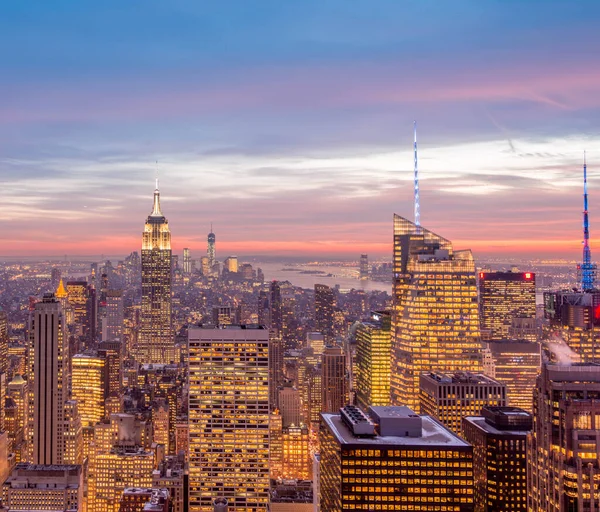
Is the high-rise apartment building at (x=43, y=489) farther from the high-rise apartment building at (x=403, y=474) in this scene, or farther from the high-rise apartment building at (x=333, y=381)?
the high-rise apartment building at (x=333, y=381)

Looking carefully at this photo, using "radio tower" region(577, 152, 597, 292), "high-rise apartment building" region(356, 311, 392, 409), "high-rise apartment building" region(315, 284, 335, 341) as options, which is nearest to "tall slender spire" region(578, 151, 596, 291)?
"radio tower" region(577, 152, 597, 292)

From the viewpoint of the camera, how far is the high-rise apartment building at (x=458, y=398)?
1873 inches

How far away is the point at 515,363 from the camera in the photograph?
2628 inches

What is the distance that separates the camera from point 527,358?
223 ft

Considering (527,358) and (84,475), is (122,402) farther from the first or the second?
(527,358)

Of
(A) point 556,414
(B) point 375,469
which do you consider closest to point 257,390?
(B) point 375,469

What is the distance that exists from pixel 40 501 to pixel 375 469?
2813 cm

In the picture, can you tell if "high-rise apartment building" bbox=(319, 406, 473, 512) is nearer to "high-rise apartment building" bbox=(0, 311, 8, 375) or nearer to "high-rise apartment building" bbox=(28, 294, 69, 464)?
"high-rise apartment building" bbox=(28, 294, 69, 464)

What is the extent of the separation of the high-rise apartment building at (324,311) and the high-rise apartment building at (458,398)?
3829cm

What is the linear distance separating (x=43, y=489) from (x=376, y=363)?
2902 centimetres

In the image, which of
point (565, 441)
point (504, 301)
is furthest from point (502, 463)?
point (504, 301)

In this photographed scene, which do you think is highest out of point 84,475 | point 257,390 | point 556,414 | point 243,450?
point 556,414

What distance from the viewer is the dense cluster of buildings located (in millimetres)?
30656

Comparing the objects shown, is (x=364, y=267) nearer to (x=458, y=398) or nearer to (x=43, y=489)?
(x=458, y=398)
